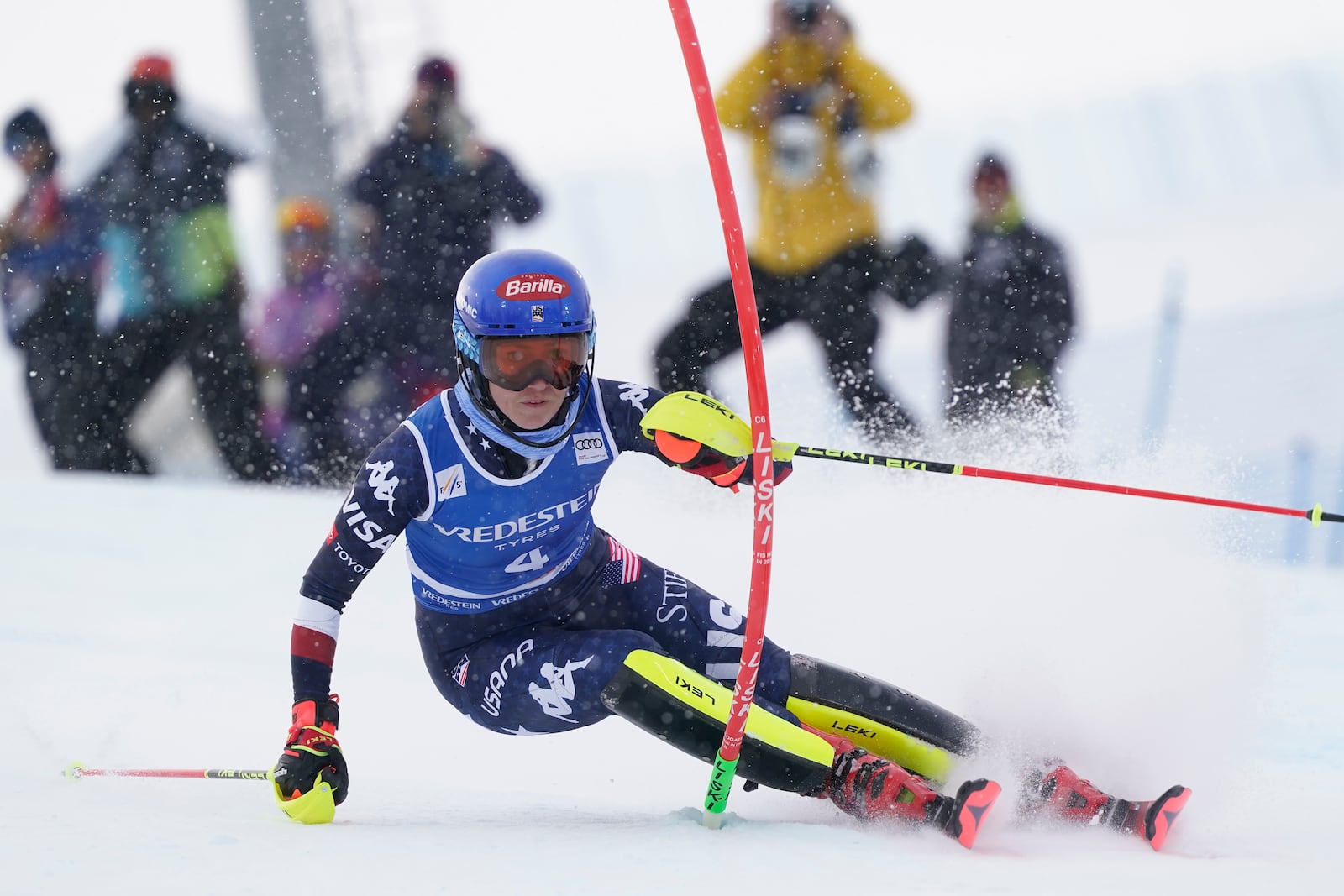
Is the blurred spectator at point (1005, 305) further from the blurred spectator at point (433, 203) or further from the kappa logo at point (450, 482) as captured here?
the kappa logo at point (450, 482)

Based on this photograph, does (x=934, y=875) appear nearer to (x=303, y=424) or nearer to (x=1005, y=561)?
(x=1005, y=561)

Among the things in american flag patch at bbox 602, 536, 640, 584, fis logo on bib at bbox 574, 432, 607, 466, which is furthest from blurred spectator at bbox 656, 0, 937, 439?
fis logo on bib at bbox 574, 432, 607, 466

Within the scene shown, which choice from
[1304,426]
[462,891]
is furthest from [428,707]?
[1304,426]

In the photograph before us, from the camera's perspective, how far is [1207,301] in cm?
1565

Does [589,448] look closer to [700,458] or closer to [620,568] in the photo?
[700,458]

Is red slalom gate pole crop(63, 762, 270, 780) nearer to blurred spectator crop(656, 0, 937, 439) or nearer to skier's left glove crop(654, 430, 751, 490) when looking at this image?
skier's left glove crop(654, 430, 751, 490)

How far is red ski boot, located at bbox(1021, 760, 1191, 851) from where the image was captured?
11.3ft

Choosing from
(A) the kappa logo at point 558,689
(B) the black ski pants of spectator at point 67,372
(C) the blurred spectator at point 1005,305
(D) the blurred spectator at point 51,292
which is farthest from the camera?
(B) the black ski pants of spectator at point 67,372

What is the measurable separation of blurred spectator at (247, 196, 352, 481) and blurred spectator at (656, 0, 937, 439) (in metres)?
1.95

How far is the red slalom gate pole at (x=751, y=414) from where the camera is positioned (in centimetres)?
308

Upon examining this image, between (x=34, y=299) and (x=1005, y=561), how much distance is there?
5.72 metres

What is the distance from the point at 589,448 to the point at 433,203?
3.64 meters

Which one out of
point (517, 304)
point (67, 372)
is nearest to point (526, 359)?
point (517, 304)

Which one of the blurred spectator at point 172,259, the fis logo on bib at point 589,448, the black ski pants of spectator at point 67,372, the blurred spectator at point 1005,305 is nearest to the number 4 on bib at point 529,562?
the fis logo on bib at point 589,448
